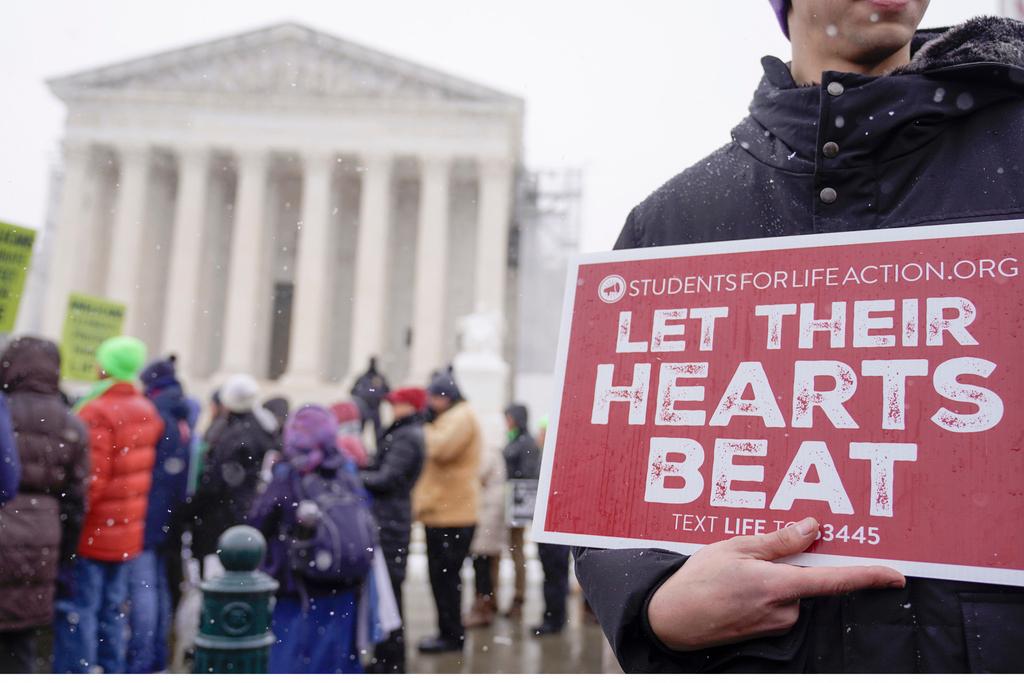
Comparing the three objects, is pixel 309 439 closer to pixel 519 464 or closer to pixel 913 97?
pixel 519 464

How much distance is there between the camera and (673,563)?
1.12 m

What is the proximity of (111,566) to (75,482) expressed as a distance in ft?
2.72

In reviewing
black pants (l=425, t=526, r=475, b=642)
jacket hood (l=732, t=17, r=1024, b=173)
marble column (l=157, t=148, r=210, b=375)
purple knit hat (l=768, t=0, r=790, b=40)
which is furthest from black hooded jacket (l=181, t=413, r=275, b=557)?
marble column (l=157, t=148, r=210, b=375)

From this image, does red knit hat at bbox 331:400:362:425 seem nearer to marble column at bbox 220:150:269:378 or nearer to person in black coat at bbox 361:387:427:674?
person in black coat at bbox 361:387:427:674

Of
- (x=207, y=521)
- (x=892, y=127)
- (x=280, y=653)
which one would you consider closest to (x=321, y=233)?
(x=207, y=521)

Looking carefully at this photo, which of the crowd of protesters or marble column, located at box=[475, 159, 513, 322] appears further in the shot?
marble column, located at box=[475, 159, 513, 322]

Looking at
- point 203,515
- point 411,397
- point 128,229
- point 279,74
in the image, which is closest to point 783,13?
point 411,397

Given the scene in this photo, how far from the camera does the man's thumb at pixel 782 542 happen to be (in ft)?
3.42

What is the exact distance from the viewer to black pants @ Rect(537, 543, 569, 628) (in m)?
5.26

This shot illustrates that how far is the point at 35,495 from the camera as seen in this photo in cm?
345

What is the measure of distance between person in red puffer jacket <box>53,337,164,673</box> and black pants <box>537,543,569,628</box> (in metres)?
2.26

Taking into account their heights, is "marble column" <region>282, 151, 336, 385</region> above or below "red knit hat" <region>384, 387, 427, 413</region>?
above

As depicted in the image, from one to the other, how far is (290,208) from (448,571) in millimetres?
25874

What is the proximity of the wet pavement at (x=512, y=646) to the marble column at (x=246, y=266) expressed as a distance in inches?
846
